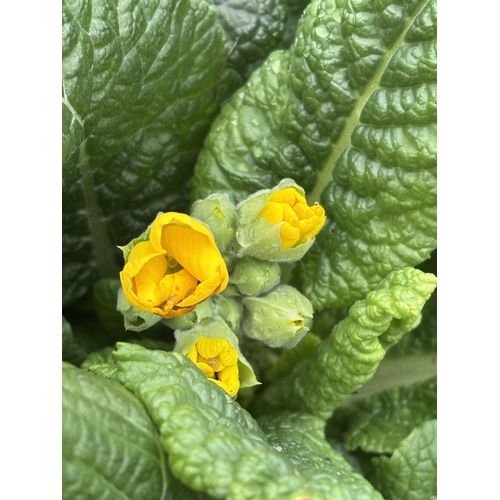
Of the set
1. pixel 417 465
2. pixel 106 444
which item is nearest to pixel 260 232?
pixel 106 444

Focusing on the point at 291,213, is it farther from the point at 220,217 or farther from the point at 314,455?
the point at 314,455

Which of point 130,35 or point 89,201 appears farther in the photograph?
point 89,201

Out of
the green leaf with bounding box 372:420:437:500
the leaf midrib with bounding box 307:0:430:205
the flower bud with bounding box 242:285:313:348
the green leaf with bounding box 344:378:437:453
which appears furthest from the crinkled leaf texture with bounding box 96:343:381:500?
the leaf midrib with bounding box 307:0:430:205

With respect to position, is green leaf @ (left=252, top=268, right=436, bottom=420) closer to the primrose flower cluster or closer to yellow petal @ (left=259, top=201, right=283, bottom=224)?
the primrose flower cluster

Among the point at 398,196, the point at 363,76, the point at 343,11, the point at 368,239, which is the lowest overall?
the point at 368,239

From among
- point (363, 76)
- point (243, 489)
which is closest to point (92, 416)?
point (243, 489)

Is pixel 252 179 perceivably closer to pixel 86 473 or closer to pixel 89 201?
pixel 89 201
